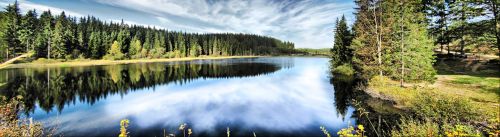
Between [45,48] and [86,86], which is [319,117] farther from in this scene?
[45,48]

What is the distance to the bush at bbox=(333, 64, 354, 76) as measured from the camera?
35.9 metres

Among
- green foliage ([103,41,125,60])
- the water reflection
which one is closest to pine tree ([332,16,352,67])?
the water reflection

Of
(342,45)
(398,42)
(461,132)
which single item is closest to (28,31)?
(342,45)

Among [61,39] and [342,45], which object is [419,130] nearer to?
[342,45]

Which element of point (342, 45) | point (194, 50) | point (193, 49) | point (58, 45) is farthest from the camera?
point (193, 49)

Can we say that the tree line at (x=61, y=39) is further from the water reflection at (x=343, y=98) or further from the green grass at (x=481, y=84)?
the green grass at (x=481, y=84)

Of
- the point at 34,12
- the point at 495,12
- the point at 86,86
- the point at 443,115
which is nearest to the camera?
the point at 443,115

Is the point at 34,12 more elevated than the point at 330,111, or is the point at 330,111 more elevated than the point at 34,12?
the point at 34,12

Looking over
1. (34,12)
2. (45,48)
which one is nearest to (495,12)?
(45,48)

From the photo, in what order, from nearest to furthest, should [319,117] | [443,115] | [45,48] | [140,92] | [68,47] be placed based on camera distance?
[443,115]
[319,117]
[140,92]
[45,48]
[68,47]

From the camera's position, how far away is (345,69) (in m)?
37.2

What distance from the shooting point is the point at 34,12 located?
78.4 m

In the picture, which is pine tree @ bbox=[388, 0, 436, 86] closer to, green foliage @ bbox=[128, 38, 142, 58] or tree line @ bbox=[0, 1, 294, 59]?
tree line @ bbox=[0, 1, 294, 59]

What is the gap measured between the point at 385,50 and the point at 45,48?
269 ft
